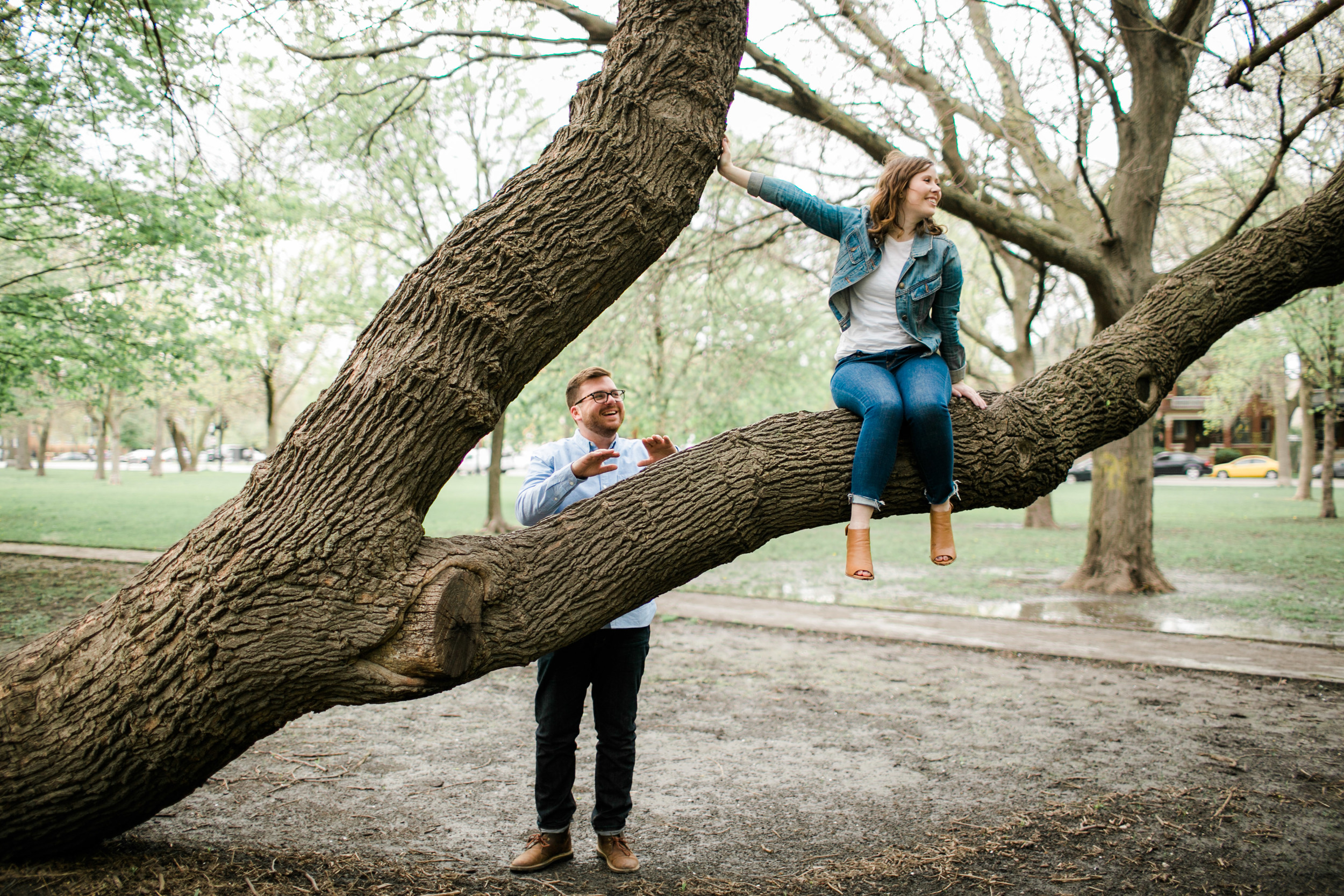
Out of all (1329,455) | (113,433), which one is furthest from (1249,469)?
(113,433)

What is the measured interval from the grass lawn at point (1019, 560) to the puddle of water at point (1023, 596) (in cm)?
3

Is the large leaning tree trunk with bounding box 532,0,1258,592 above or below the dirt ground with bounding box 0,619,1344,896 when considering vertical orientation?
above

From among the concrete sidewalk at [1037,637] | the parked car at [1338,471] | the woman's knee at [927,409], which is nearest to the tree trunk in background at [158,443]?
the concrete sidewalk at [1037,637]

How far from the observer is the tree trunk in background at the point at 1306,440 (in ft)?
69.1

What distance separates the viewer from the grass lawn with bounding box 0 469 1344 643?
916cm

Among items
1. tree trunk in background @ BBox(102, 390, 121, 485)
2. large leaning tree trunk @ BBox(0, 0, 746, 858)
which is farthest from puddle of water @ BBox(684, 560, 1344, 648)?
tree trunk in background @ BBox(102, 390, 121, 485)

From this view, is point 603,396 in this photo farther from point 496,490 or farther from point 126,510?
point 126,510

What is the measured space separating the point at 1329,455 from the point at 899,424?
69.5 feet

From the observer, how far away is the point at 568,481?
3.30 meters

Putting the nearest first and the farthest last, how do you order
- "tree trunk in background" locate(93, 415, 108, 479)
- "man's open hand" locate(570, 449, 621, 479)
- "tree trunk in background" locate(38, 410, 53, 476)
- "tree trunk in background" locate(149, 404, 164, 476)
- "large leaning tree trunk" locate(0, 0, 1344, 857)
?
"large leaning tree trunk" locate(0, 0, 1344, 857)
"man's open hand" locate(570, 449, 621, 479)
"tree trunk in background" locate(93, 415, 108, 479)
"tree trunk in background" locate(38, 410, 53, 476)
"tree trunk in background" locate(149, 404, 164, 476)

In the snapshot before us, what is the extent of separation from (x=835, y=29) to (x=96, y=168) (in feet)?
25.1

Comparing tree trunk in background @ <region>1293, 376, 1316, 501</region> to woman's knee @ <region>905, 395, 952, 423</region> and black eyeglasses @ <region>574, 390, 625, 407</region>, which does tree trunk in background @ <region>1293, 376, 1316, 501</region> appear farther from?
black eyeglasses @ <region>574, 390, 625, 407</region>

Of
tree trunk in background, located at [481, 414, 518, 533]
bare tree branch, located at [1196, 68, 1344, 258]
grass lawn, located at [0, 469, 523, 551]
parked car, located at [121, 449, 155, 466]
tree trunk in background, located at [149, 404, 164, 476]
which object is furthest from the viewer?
parked car, located at [121, 449, 155, 466]

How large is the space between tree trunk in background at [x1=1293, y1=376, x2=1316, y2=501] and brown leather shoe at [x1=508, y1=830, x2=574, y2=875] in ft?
73.9
